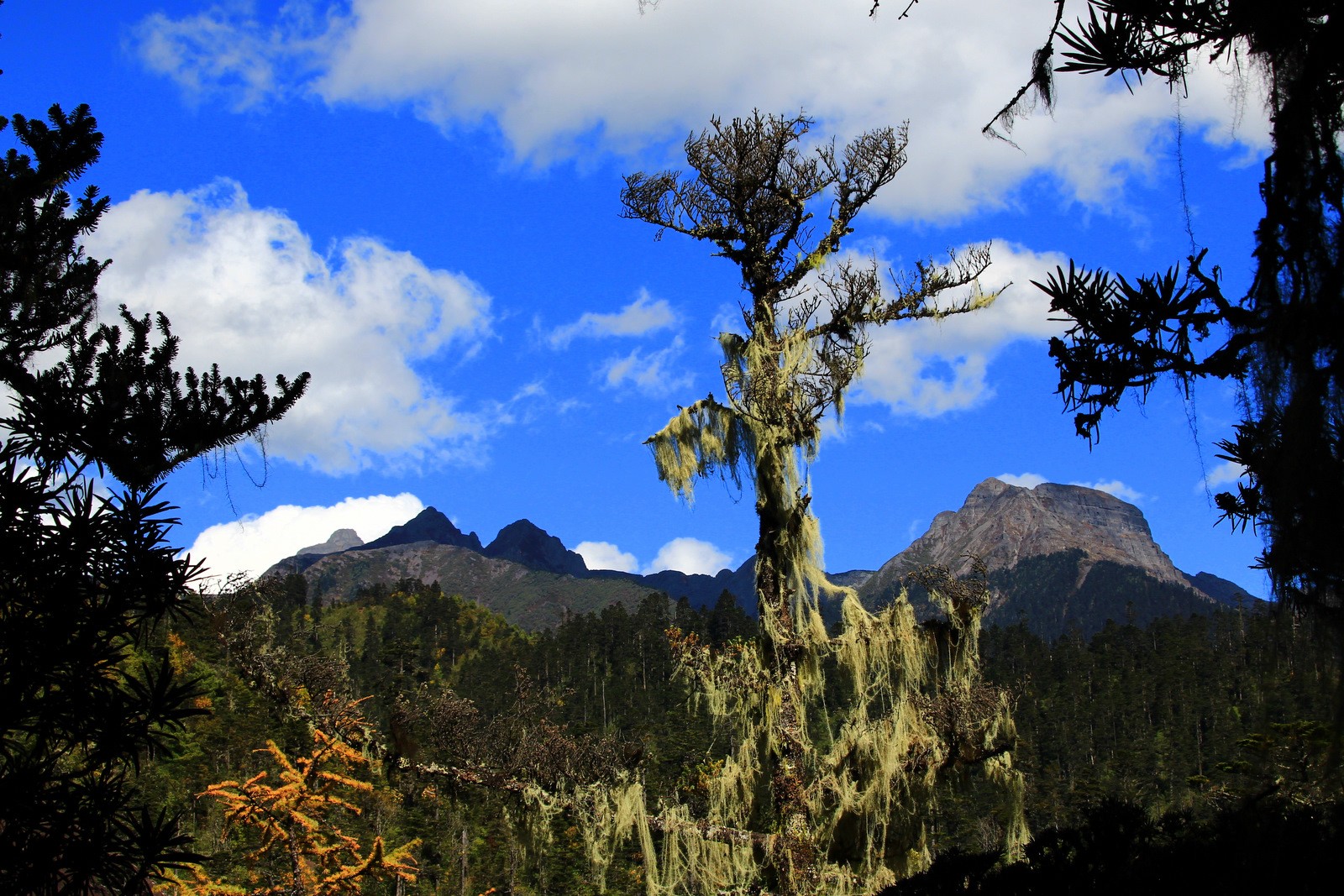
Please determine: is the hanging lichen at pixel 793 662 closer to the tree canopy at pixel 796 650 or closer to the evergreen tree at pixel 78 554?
the tree canopy at pixel 796 650

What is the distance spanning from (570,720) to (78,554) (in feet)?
233

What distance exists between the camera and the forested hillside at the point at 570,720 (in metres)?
9.00

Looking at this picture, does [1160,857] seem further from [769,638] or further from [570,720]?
[570,720]

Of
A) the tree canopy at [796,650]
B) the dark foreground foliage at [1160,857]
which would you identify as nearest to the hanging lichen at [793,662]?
the tree canopy at [796,650]

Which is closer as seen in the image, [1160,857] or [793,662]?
[1160,857]

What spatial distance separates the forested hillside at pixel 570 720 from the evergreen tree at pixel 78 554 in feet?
1.33

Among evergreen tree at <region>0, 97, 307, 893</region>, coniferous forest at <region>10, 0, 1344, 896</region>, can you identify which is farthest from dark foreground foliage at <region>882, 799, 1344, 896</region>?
evergreen tree at <region>0, 97, 307, 893</region>

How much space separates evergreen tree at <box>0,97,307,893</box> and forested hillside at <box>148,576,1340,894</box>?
40 centimetres

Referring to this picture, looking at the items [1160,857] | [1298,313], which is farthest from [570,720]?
[1298,313]

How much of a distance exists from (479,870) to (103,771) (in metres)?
40.6

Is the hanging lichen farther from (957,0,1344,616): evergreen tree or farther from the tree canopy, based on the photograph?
(957,0,1344,616): evergreen tree

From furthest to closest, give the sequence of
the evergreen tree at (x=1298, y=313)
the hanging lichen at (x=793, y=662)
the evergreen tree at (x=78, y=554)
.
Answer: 1. the hanging lichen at (x=793, y=662)
2. the evergreen tree at (x=78, y=554)
3. the evergreen tree at (x=1298, y=313)

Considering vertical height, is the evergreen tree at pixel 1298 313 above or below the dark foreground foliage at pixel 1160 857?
above

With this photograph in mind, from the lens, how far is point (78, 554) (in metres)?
4.81
